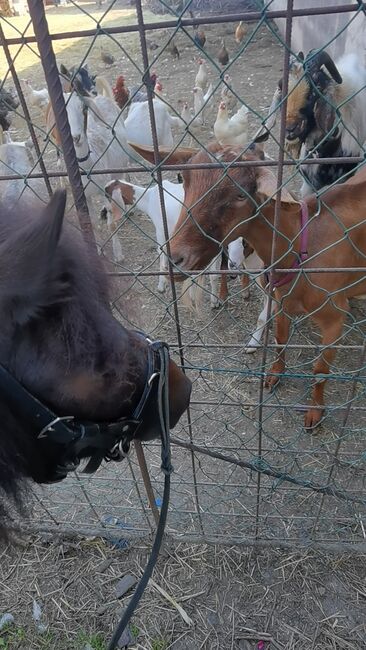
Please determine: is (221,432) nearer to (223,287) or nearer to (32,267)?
(223,287)

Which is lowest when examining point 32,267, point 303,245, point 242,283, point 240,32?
point 242,283

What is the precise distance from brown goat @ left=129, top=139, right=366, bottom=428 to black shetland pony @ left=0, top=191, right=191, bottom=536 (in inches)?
36.3

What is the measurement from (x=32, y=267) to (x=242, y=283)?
11.8 ft

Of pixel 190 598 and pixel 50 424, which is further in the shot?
pixel 190 598

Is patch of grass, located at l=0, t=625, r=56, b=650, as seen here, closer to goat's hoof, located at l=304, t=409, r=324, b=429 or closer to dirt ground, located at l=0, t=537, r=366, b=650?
dirt ground, located at l=0, t=537, r=366, b=650

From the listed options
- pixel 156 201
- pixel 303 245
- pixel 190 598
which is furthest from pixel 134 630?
pixel 156 201

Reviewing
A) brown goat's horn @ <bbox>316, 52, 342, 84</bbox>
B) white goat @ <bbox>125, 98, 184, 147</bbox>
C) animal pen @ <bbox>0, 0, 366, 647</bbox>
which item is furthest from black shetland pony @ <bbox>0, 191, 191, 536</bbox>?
white goat @ <bbox>125, 98, 184, 147</bbox>

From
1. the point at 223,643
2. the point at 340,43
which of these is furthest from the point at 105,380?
the point at 340,43

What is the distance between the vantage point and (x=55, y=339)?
1109 mm

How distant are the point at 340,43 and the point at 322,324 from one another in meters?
6.18

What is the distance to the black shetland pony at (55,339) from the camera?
3.29 ft

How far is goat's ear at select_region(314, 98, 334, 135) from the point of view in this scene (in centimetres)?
412

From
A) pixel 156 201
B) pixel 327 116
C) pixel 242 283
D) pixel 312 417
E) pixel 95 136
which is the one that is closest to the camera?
pixel 312 417

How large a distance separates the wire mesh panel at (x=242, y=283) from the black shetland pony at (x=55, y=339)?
271mm
